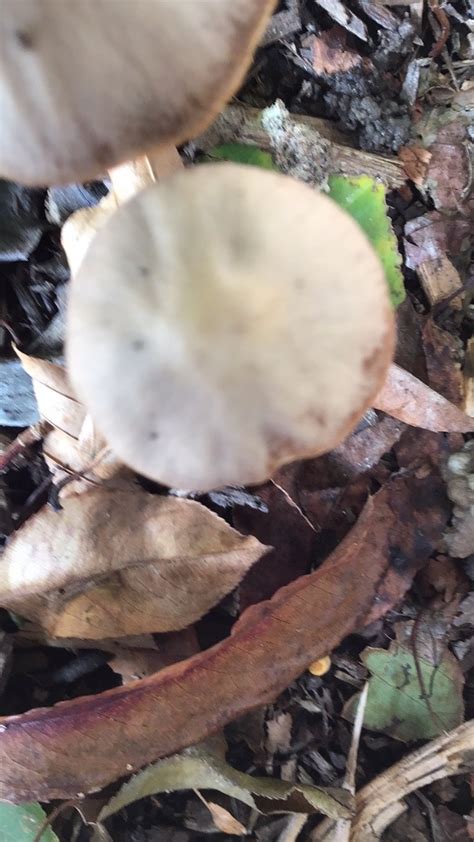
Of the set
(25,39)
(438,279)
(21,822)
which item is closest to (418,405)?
(438,279)

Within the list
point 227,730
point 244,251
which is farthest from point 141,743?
point 244,251

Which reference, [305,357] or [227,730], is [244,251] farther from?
[227,730]

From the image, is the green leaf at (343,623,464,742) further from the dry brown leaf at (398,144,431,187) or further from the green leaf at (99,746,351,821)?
the dry brown leaf at (398,144,431,187)

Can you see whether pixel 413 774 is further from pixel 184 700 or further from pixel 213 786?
pixel 184 700

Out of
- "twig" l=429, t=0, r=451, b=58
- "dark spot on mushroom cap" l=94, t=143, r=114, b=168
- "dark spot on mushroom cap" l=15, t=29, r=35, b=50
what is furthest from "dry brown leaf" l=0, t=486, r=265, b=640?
"twig" l=429, t=0, r=451, b=58

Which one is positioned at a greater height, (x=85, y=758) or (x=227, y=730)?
(x=85, y=758)

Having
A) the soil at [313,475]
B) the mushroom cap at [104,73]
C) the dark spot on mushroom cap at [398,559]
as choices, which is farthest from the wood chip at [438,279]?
the mushroom cap at [104,73]

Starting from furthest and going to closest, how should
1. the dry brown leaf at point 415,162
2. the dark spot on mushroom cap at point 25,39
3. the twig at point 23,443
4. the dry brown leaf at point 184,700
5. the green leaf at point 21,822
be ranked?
the dry brown leaf at point 415,162 → the twig at point 23,443 → the green leaf at point 21,822 → the dry brown leaf at point 184,700 → the dark spot on mushroom cap at point 25,39

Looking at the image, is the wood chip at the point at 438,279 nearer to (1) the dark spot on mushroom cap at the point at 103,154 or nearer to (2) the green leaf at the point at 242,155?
(2) the green leaf at the point at 242,155
